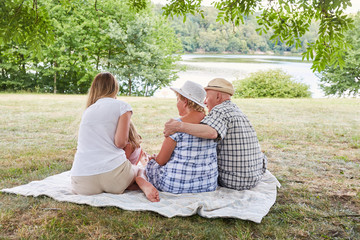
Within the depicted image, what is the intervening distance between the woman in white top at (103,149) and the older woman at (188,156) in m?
0.25

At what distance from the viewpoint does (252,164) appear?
3.38 meters

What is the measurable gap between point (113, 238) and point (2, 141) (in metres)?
4.79

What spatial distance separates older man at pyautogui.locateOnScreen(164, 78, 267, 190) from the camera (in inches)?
125

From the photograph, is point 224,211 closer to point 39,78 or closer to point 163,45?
point 39,78

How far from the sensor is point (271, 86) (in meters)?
20.7

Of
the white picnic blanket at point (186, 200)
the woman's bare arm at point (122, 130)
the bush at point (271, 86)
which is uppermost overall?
the woman's bare arm at point (122, 130)

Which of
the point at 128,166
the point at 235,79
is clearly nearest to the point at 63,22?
the point at 235,79

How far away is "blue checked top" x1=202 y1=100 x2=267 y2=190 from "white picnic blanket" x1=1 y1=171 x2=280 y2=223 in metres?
0.14

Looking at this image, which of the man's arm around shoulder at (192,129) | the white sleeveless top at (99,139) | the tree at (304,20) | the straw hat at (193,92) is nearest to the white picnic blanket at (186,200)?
the white sleeveless top at (99,139)

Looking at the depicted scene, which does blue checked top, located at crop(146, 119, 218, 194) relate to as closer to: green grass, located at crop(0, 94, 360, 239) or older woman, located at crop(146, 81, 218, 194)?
older woman, located at crop(146, 81, 218, 194)

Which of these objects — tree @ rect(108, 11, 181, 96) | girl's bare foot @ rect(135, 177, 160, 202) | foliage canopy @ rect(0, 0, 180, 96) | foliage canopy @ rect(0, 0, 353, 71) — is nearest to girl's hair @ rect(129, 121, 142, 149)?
girl's bare foot @ rect(135, 177, 160, 202)

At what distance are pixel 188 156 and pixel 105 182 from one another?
0.89 m

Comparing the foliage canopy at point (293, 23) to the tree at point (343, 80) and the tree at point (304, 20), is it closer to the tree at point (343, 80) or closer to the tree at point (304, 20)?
the tree at point (304, 20)

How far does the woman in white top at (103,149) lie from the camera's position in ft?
9.94
